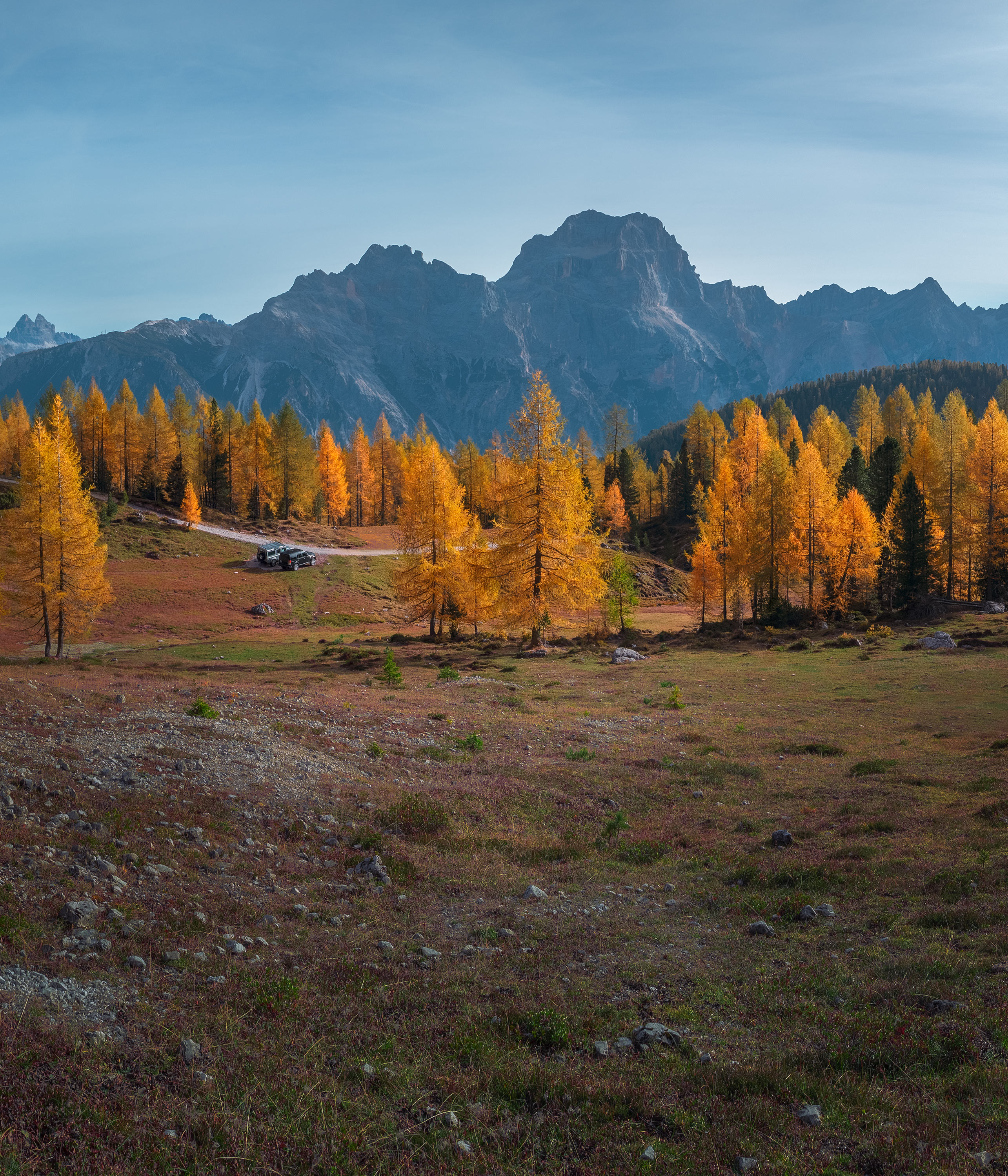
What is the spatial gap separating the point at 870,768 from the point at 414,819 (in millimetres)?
12052

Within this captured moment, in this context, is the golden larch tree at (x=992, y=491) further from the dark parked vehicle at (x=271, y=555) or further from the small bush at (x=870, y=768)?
the dark parked vehicle at (x=271, y=555)

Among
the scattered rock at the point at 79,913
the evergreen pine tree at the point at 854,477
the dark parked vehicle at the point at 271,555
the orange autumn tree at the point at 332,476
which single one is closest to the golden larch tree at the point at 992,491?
the evergreen pine tree at the point at 854,477

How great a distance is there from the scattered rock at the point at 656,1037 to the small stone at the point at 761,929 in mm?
3105

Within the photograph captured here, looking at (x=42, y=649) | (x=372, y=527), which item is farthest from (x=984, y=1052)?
(x=372, y=527)

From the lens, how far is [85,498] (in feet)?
152

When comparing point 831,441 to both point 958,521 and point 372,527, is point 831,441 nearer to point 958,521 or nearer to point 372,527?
point 958,521

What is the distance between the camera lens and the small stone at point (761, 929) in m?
9.45

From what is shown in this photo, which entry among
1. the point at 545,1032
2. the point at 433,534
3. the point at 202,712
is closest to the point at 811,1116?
the point at 545,1032

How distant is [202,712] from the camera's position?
738 inches

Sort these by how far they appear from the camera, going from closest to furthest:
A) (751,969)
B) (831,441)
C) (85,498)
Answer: (751,969), (85,498), (831,441)

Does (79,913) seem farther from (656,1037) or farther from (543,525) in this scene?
(543,525)

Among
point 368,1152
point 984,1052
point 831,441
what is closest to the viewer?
point 368,1152

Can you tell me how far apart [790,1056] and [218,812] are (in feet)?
32.0

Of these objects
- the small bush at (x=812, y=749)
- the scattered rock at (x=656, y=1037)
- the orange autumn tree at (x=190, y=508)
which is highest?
the orange autumn tree at (x=190, y=508)
